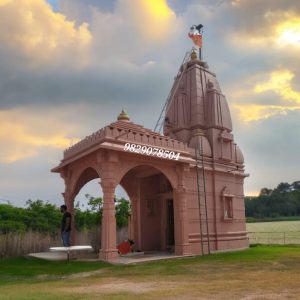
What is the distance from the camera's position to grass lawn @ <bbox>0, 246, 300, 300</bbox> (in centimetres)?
667

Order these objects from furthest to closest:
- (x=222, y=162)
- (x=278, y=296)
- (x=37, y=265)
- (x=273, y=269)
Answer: (x=222, y=162) < (x=37, y=265) < (x=273, y=269) < (x=278, y=296)

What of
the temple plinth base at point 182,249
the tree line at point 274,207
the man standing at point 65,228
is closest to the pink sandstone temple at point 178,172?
the temple plinth base at point 182,249

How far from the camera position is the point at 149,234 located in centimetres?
1627

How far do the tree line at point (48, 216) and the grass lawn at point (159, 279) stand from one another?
1137cm

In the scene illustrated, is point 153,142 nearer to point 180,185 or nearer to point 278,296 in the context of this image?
point 180,185

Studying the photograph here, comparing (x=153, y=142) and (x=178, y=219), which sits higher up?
(x=153, y=142)

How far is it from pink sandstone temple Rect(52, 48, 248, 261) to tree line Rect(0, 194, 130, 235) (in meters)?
8.49

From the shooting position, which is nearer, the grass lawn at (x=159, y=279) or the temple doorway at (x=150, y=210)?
the grass lawn at (x=159, y=279)

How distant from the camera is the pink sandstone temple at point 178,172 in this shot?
12.7 meters

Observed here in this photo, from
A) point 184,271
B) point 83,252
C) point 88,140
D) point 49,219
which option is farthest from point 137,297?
point 49,219

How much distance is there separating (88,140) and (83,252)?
4553mm

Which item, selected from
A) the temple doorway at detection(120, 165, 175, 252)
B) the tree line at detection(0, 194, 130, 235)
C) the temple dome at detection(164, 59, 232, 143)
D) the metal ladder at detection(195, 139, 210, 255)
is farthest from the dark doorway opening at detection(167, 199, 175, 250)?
the tree line at detection(0, 194, 130, 235)

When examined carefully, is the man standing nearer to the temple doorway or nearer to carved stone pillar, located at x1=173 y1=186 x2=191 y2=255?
the temple doorway

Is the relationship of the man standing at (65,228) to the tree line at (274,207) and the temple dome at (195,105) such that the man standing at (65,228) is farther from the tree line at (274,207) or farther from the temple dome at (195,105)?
the tree line at (274,207)
